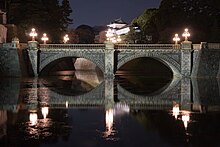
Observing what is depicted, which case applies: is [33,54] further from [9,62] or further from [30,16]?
[30,16]

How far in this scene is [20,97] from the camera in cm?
2903

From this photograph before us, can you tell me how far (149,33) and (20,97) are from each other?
60.8 metres

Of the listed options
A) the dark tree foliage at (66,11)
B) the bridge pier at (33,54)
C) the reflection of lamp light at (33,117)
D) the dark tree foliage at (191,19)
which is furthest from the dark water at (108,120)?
the dark tree foliage at (66,11)

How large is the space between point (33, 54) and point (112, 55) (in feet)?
34.9

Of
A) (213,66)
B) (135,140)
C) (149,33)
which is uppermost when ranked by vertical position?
(149,33)

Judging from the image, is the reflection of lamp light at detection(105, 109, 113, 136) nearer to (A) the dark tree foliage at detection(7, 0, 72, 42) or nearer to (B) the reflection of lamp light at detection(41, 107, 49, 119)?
(B) the reflection of lamp light at detection(41, 107, 49, 119)

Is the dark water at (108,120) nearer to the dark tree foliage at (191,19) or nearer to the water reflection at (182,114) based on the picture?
the water reflection at (182,114)

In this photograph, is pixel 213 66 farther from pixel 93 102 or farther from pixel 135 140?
pixel 135 140

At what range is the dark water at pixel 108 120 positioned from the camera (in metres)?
15.8

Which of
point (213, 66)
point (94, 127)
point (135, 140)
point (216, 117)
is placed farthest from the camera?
point (213, 66)

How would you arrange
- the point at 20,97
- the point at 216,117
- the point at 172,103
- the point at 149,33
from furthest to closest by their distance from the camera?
the point at 149,33
the point at 20,97
the point at 172,103
the point at 216,117

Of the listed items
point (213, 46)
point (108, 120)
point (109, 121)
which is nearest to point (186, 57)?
point (213, 46)

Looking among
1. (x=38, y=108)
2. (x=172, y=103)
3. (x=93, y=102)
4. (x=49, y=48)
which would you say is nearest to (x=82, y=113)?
(x=38, y=108)

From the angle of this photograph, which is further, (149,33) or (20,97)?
(149,33)
